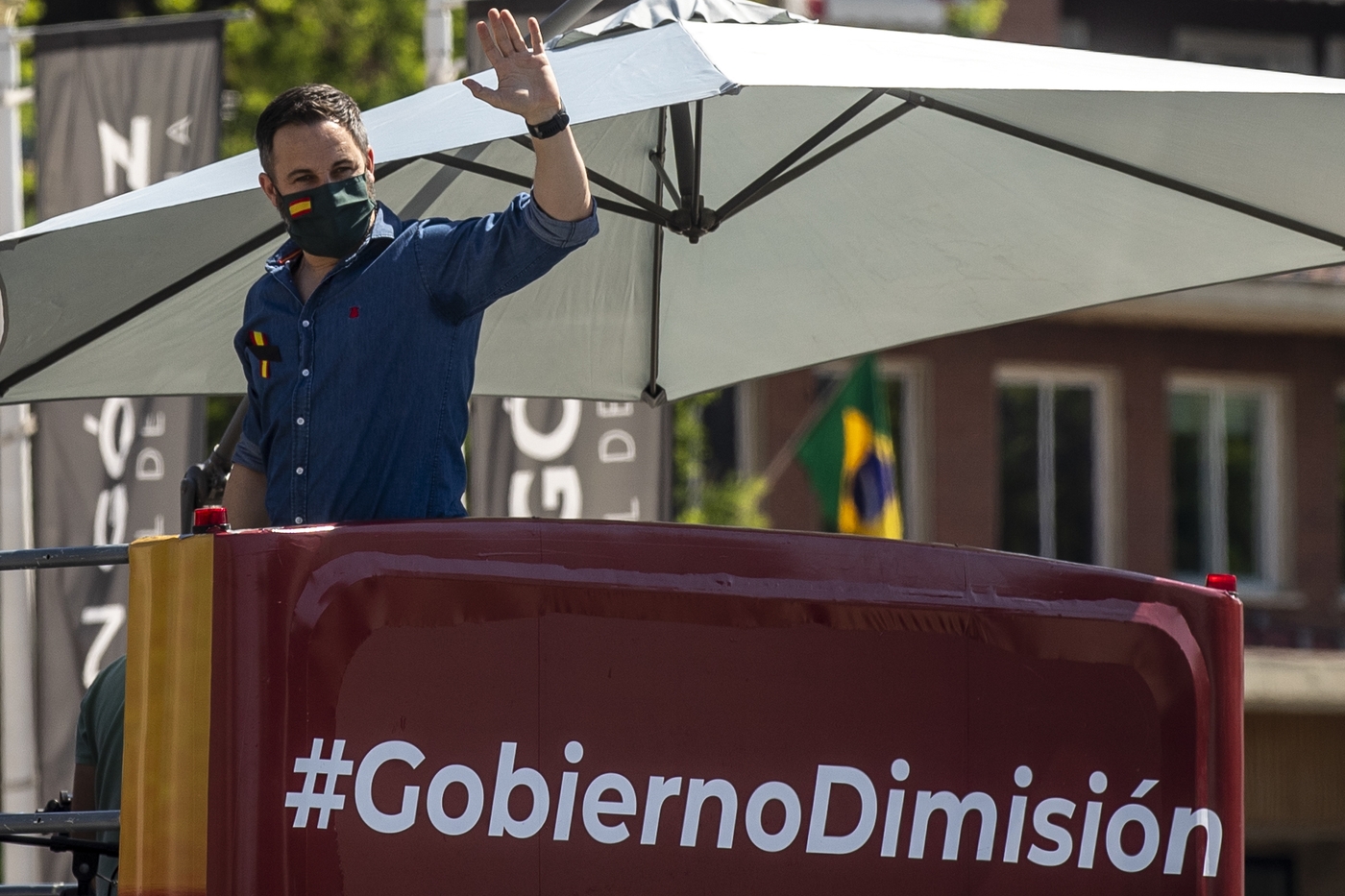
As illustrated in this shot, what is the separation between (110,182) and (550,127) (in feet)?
21.2

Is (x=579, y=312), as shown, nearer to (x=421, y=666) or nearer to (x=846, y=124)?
(x=846, y=124)

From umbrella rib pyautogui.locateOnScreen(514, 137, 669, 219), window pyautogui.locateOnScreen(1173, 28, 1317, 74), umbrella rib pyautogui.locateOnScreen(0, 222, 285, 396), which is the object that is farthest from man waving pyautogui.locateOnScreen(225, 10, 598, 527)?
window pyautogui.locateOnScreen(1173, 28, 1317, 74)

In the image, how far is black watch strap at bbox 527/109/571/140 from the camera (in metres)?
2.89

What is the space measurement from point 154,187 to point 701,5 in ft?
4.33

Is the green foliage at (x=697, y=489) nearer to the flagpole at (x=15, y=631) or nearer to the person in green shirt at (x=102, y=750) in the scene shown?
the flagpole at (x=15, y=631)

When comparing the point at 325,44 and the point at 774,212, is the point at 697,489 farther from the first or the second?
the point at 774,212

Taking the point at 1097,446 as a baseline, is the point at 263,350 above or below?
below

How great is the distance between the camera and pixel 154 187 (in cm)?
382

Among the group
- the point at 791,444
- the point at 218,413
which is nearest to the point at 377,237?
the point at 218,413

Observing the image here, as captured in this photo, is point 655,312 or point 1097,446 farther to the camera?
point 1097,446

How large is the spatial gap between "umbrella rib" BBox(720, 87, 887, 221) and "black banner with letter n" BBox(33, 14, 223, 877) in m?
4.78

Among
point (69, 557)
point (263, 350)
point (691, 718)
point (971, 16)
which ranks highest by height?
point (971, 16)

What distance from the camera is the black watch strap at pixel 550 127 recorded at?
289 centimetres

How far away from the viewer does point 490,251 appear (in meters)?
3.01
